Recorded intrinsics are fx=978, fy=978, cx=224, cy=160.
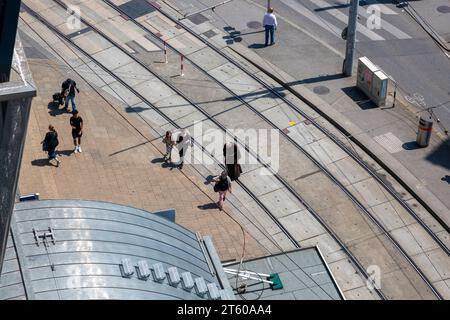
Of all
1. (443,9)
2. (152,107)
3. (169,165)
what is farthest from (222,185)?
(443,9)

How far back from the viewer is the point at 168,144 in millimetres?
33750

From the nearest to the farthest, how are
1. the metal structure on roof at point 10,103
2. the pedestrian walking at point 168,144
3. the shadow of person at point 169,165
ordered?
the metal structure on roof at point 10,103 → the pedestrian walking at point 168,144 → the shadow of person at point 169,165

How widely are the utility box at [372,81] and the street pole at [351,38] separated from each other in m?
0.58

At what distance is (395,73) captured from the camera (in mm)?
38844

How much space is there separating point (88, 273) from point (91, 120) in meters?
15.2

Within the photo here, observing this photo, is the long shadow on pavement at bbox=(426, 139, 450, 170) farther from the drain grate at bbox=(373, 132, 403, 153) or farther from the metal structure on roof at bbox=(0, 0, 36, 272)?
the metal structure on roof at bbox=(0, 0, 36, 272)

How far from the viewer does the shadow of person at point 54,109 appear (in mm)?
36062

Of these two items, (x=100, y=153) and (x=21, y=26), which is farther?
(x=21, y=26)

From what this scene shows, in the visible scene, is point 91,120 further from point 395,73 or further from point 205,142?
point 395,73

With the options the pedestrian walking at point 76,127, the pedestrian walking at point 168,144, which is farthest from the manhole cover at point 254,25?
the pedestrian walking at point 76,127

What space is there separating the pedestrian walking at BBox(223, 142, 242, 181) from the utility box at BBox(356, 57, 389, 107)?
21.0ft

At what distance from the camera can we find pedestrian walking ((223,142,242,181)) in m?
33.2

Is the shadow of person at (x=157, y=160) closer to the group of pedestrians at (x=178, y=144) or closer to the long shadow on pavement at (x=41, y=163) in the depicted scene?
the group of pedestrians at (x=178, y=144)
